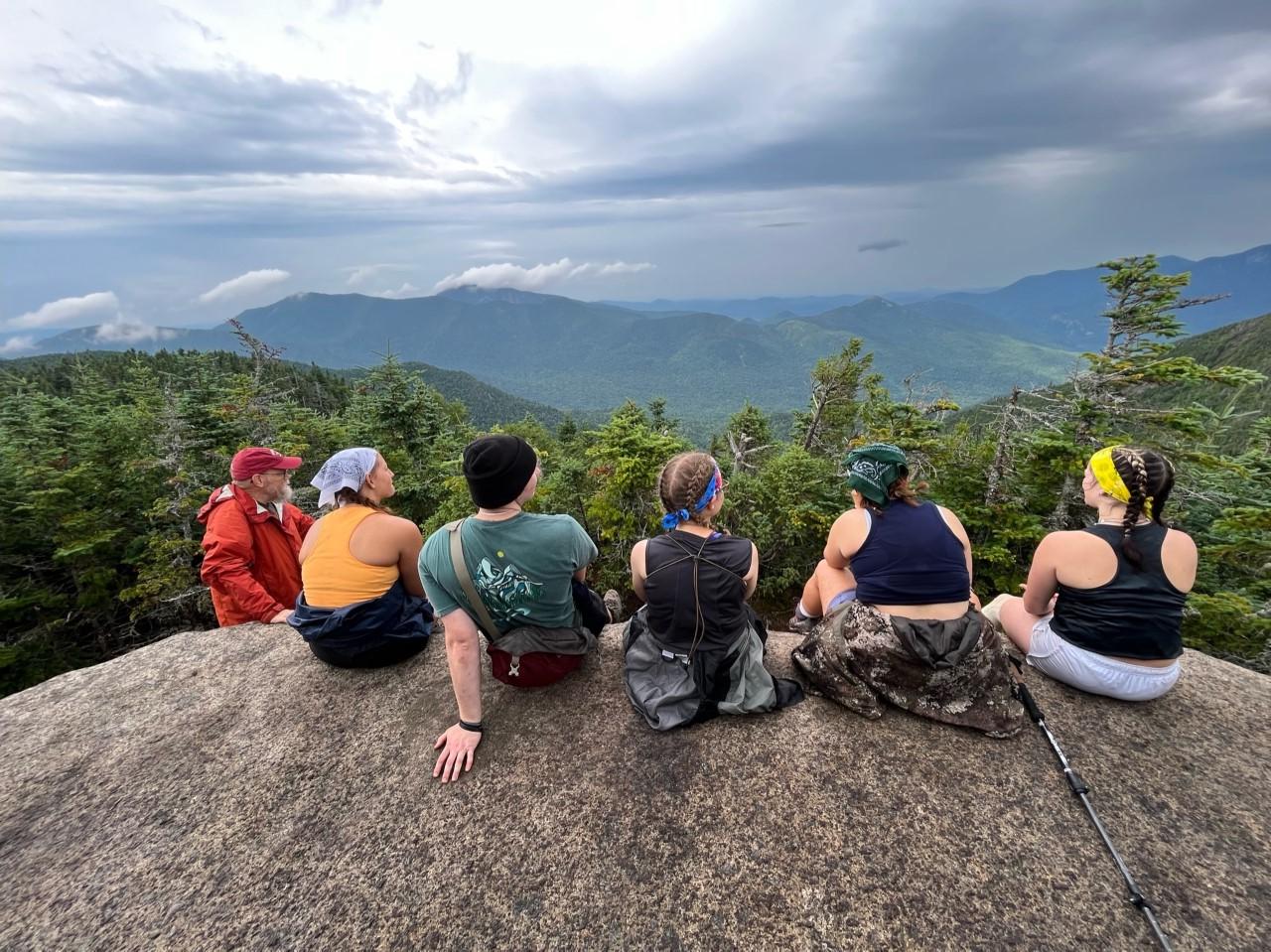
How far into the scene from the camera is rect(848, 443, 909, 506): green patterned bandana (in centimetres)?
350

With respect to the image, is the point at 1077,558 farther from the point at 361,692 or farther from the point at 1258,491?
the point at 1258,491

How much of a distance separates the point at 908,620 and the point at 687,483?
1753 millimetres

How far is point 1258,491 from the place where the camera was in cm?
1252

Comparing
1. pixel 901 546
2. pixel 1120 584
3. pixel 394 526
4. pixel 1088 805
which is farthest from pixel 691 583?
pixel 1120 584

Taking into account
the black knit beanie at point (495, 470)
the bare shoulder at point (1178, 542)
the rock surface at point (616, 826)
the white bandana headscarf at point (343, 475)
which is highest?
the black knit beanie at point (495, 470)

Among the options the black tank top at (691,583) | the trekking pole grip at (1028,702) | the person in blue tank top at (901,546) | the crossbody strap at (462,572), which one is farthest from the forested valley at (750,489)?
the crossbody strap at (462,572)

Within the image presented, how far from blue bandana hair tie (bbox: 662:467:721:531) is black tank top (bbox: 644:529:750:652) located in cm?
7

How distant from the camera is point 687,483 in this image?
3475 millimetres

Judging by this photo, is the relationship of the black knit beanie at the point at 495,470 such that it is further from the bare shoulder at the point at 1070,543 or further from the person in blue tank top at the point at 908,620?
the bare shoulder at the point at 1070,543

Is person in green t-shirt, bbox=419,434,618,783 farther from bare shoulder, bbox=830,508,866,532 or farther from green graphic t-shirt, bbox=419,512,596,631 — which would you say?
bare shoulder, bbox=830,508,866,532

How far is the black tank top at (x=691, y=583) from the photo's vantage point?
135 inches

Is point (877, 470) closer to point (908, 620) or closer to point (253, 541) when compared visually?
point (908, 620)

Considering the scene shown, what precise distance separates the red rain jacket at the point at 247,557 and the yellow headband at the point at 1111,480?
6976 millimetres

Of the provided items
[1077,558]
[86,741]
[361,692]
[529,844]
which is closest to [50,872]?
[86,741]
